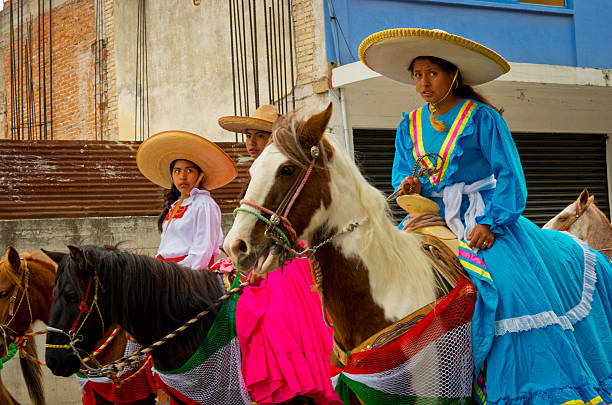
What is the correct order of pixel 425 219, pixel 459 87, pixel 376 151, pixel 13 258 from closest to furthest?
pixel 425 219
pixel 459 87
pixel 13 258
pixel 376 151

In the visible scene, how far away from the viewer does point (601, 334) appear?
332 cm

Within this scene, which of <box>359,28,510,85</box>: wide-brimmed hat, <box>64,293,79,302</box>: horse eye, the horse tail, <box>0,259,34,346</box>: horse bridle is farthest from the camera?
the horse tail

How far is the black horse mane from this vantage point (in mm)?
3848

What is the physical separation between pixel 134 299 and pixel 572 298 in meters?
2.52

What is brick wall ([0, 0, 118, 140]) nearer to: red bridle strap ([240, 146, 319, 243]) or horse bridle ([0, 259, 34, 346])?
horse bridle ([0, 259, 34, 346])

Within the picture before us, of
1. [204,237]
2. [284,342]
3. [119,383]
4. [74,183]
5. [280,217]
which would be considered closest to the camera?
[280,217]

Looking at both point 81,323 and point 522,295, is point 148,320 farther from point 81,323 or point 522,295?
point 522,295

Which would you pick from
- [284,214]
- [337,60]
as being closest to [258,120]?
[284,214]

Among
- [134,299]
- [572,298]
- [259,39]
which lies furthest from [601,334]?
[259,39]

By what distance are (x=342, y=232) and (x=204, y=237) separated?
86.2 inches

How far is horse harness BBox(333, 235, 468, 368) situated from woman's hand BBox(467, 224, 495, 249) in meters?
0.18

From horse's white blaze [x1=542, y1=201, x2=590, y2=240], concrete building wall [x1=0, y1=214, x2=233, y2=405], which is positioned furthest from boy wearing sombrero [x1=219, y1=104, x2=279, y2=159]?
horse's white blaze [x1=542, y1=201, x2=590, y2=240]

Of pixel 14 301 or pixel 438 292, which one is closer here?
pixel 438 292

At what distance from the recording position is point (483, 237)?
123 inches
